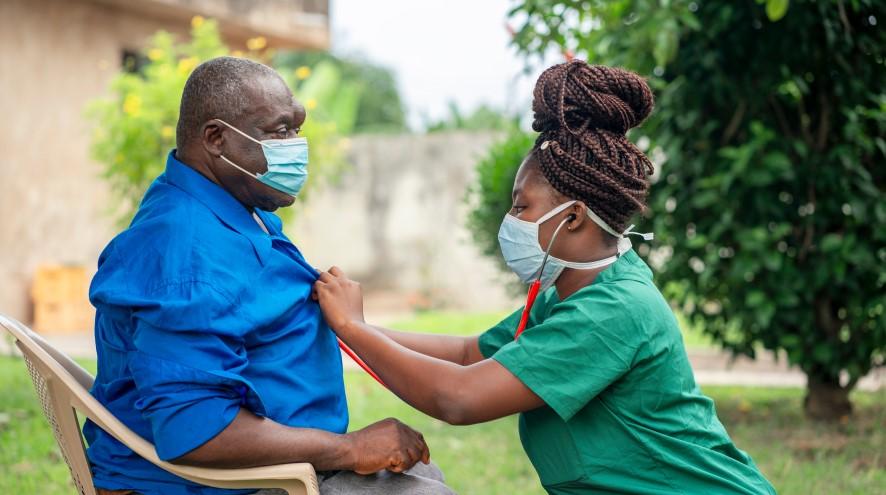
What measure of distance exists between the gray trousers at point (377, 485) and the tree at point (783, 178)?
3.39m

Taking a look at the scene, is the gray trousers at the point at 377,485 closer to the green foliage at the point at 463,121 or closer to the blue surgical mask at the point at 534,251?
the blue surgical mask at the point at 534,251

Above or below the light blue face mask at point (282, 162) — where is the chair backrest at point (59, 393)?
below

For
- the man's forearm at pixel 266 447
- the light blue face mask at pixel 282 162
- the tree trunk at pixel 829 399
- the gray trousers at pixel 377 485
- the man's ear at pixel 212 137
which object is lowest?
the tree trunk at pixel 829 399

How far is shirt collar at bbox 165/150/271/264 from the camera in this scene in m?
2.50

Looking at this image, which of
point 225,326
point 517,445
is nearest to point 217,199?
point 225,326

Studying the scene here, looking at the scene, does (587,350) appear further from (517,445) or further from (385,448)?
(517,445)

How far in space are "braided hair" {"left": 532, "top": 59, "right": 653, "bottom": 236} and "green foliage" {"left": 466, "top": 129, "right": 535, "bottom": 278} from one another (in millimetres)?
4505

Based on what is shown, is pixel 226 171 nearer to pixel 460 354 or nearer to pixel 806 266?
pixel 460 354

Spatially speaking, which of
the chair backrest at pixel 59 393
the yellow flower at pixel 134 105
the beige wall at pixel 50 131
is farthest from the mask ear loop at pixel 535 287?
the beige wall at pixel 50 131

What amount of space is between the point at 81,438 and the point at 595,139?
1492 mm

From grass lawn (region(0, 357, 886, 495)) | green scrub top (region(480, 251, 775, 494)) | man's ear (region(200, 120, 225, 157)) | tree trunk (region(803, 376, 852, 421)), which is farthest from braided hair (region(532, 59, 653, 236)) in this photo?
tree trunk (region(803, 376, 852, 421))

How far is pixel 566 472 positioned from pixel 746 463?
0.53 metres

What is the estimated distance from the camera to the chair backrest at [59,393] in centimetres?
243

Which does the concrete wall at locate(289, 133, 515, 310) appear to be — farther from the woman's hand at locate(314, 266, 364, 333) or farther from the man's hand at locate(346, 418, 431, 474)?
the man's hand at locate(346, 418, 431, 474)
